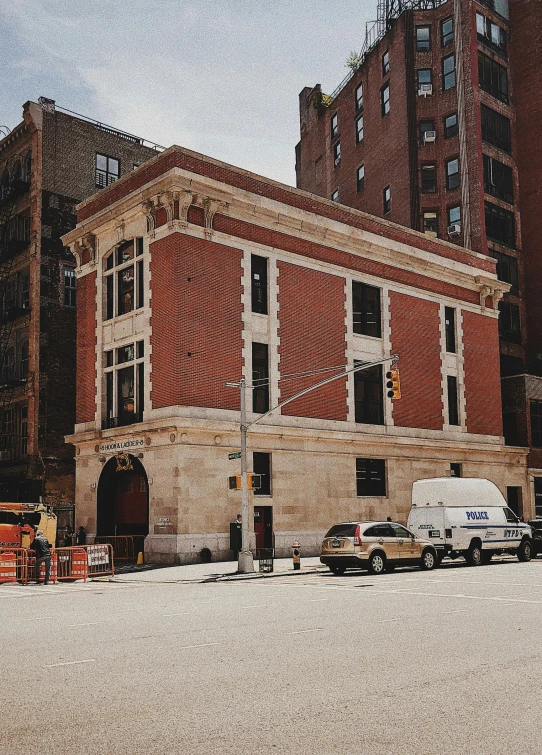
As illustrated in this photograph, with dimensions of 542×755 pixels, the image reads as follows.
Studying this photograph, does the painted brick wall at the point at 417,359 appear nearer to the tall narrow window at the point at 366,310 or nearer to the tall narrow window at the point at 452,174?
the tall narrow window at the point at 366,310

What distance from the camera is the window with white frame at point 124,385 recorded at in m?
36.0

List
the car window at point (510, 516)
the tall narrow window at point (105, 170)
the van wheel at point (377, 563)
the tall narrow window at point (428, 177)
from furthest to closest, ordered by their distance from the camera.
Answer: the tall narrow window at point (428, 177) < the tall narrow window at point (105, 170) < the car window at point (510, 516) < the van wheel at point (377, 563)

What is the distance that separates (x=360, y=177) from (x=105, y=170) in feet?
71.8

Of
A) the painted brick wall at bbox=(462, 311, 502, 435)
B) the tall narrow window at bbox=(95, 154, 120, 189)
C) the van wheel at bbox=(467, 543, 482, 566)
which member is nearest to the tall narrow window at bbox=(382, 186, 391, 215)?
the painted brick wall at bbox=(462, 311, 502, 435)

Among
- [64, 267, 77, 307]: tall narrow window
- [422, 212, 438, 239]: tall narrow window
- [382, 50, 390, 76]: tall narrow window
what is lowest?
[64, 267, 77, 307]: tall narrow window

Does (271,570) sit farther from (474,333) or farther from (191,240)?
(474,333)

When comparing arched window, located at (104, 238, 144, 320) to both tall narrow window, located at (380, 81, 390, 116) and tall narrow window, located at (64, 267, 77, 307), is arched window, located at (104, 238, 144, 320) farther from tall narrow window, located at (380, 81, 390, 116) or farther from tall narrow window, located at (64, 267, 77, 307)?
tall narrow window, located at (380, 81, 390, 116)

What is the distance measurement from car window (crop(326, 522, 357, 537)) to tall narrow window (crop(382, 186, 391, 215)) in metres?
38.6

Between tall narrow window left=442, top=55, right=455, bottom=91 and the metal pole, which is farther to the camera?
tall narrow window left=442, top=55, right=455, bottom=91

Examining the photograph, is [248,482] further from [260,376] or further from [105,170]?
[105,170]

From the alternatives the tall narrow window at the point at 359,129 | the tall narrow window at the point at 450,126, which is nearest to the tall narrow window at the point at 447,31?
the tall narrow window at the point at 450,126

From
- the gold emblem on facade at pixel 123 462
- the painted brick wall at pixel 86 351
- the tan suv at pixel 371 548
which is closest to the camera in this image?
the tan suv at pixel 371 548

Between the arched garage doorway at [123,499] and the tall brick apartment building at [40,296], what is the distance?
348 inches

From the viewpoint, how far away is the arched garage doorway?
1398 inches
